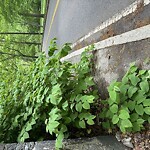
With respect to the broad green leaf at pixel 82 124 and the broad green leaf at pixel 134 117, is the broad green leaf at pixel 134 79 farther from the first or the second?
the broad green leaf at pixel 82 124

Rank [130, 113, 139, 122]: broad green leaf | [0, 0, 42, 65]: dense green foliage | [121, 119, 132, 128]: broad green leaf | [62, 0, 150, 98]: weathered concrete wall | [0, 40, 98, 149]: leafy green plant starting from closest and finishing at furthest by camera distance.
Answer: [121, 119, 132, 128]: broad green leaf → [130, 113, 139, 122]: broad green leaf → [0, 40, 98, 149]: leafy green plant → [62, 0, 150, 98]: weathered concrete wall → [0, 0, 42, 65]: dense green foliage

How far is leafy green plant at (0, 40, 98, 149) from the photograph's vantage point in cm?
309

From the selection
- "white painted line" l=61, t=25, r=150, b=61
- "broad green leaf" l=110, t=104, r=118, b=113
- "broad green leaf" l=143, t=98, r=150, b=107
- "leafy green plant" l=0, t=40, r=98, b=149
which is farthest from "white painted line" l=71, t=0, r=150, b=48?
"broad green leaf" l=110, t=104, r=118, b=113

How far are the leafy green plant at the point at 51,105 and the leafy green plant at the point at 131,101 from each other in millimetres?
295

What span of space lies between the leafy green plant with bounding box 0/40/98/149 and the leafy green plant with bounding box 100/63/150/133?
295mm

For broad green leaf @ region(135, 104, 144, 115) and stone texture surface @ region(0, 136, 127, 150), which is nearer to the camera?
broad green leaf @ region(135, 104, 144, 115)

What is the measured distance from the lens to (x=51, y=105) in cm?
355

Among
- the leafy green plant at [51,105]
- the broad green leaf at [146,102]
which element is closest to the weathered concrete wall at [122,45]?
the leafy green plant at [51,105]

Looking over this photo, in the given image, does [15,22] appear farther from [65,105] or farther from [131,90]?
[131,90]

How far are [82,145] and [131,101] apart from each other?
833 millimetres

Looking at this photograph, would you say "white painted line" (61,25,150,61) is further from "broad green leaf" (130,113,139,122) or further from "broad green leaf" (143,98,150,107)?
"broad green leaf" (130,113,139,122)

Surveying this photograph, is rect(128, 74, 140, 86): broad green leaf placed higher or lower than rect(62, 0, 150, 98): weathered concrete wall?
lower

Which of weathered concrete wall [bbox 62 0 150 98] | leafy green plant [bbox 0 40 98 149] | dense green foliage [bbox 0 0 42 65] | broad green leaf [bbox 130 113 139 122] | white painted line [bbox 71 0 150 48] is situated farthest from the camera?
dense green foliage [bbox 0 0 42 65]

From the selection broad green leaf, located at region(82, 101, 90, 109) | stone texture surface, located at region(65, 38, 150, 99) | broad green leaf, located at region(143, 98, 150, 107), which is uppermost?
stone texture surface, located at region(65, 38, 150, 99)
